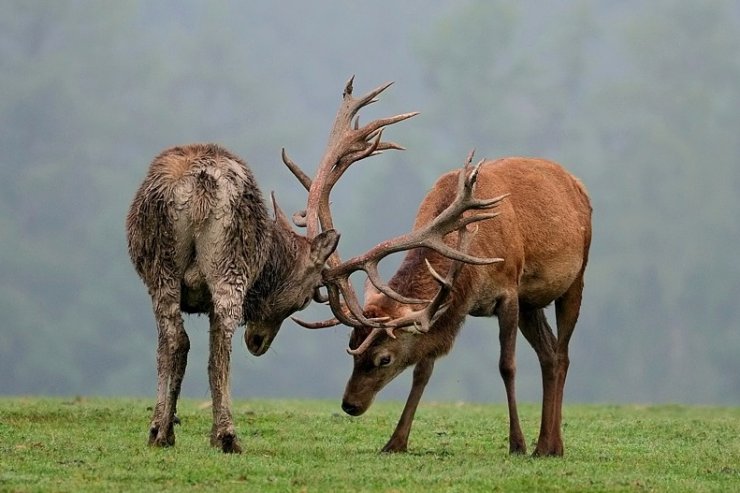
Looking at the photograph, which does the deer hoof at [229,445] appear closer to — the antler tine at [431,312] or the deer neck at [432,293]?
the antler tine at [431,312]

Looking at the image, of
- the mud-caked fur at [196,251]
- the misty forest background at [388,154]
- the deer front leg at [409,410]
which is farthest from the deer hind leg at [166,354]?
the misty forest background at [388,154]

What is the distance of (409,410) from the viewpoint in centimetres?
1340

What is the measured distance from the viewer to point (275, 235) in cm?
1295

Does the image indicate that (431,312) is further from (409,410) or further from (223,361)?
(223,361)

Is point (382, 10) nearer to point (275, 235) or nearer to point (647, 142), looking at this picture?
point (647, 142)

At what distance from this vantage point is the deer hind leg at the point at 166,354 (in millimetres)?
12125

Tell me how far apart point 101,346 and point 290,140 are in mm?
25130

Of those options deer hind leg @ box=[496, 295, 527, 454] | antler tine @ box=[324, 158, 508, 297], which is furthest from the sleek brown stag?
antler tine @ box=[324, 158, 508, 297]

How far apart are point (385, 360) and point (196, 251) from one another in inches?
82.4

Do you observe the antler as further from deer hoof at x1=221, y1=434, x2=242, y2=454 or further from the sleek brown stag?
deer hoof at x1=221, y1=434, x2=242, y2=454

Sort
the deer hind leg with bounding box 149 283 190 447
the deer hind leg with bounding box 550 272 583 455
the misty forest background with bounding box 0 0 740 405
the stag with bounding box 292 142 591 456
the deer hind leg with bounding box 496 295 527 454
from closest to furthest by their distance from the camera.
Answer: the deer hind leg with bounding box 149 283 190 447, the stag with bounding box 292 142 591 456, the deer hind leg with bounding box 496 295 527 454, the deer hind leg with bounding box 550 272 583 455, the misty forest background with bounding box 0 0 740 405

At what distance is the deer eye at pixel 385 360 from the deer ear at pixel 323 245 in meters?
0.95

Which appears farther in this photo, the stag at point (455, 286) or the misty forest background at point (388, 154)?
the misty forest background at point (388, 154)

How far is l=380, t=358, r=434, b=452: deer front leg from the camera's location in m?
13.2
